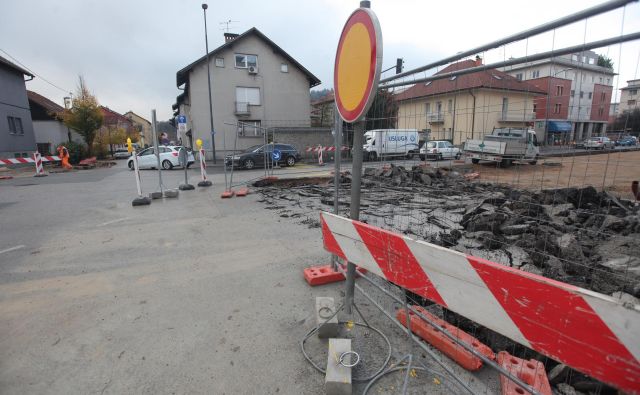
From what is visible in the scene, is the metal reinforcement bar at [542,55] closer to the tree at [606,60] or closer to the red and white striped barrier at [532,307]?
the tree at [606,60]

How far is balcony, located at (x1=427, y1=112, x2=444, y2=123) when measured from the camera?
3304 millimetres

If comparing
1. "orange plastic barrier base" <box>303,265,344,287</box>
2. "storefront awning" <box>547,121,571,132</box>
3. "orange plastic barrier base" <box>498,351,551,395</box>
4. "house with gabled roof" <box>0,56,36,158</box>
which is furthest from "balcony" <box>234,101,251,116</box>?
"orange plastic barrier base" <box>498,351,551,395</box>

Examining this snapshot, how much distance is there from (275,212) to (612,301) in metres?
6.68

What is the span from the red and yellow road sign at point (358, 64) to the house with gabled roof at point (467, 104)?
1058 mm

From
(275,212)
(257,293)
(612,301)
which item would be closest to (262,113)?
(275,212)

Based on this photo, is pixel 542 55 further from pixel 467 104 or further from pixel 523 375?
pixel 523 375

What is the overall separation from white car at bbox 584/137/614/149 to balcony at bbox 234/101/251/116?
29.0 meters

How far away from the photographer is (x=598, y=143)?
2.40m

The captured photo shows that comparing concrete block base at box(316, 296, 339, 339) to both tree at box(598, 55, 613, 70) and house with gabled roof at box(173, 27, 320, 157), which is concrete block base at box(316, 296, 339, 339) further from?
house with gabled roof at box(173, 27, 320, 157)

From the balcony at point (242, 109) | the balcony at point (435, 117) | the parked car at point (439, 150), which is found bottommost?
the parked car at point (439, 150)

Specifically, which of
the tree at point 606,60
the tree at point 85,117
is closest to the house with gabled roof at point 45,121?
the tree at point 85,117

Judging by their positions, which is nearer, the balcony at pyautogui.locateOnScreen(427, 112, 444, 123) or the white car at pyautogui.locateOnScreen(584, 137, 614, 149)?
the white car at pyautogui.locateOnScreen(584, 137, 614, 149)

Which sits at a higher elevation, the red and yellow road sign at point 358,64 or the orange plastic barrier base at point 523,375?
the red and yellow road sign at point 358,64

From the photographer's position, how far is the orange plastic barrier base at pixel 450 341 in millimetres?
2312
